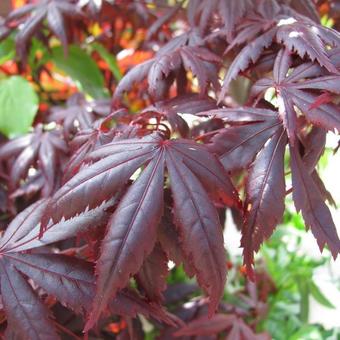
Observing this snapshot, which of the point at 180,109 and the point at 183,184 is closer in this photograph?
the point at 183,184

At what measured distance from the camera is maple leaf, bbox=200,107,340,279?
1.49ft

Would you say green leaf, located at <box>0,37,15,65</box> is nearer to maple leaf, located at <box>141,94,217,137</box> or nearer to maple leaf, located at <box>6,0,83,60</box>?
maple leaf, located at <box>6,0,83,60</box>

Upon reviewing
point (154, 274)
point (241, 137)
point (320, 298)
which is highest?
point (241, 137)

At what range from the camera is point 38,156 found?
0.78m

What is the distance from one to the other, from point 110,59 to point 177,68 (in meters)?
0.39

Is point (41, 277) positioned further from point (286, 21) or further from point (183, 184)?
point (286, 21)

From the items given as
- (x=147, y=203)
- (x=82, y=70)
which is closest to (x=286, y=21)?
(x=147, y=203)

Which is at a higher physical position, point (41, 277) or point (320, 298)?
point (41, 277)

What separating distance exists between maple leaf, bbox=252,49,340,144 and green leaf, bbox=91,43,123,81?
487 mm

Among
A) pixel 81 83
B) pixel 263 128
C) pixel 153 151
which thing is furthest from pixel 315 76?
pixel 81 83

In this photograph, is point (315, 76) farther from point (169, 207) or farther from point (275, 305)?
point (275, 305)

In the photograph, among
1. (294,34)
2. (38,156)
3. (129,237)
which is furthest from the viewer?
(38,156)

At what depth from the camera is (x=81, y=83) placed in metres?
1.00

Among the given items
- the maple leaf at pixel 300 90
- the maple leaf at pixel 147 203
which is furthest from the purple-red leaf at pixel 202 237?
the maple leaf at pixel 300 90
